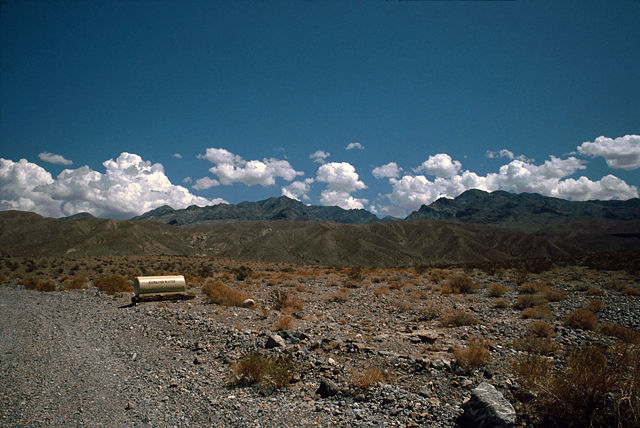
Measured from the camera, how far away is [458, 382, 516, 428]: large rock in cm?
472

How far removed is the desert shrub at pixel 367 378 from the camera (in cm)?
659

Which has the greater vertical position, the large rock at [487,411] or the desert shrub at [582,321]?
the large rock at [487,411]

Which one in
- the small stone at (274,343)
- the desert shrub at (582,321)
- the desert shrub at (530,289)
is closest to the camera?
the small stone at (274,343)

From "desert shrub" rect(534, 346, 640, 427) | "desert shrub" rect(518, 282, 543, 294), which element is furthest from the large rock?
"desert shrub" rect(518, 282, 543, 294)

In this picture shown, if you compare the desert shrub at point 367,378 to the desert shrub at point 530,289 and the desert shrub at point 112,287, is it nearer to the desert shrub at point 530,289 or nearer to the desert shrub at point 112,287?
the desert shrub at point 530,289

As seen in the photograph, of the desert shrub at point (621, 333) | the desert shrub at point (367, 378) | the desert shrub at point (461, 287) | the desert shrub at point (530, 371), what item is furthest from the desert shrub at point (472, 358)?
the desert shrub at point (461, 287)

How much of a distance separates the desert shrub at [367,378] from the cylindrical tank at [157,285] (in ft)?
46.3

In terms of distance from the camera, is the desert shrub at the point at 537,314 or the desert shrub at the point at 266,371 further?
the desert shrub at the point at 537,314

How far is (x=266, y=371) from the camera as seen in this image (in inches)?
284

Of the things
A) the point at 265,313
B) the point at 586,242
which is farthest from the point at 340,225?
the point at 265,313

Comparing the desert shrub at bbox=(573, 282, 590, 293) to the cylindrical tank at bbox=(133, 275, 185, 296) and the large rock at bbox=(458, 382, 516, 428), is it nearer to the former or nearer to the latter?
the large rock at bbox=(458, 382, 516, 428)

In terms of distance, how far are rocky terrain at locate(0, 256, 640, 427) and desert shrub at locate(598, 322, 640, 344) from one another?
0.05 m

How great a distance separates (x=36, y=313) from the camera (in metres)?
14.7

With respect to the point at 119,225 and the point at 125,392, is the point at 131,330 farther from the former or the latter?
the point at 119,225
